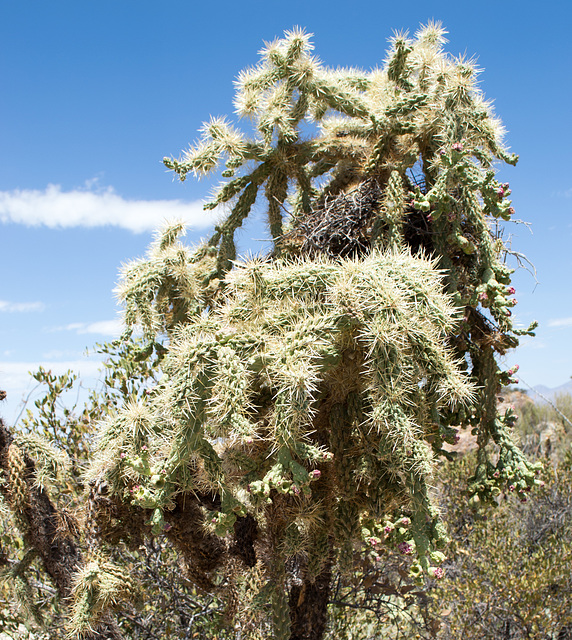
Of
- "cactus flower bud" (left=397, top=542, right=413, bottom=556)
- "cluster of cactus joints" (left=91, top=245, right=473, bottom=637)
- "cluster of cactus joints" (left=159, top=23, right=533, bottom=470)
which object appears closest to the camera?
"cluster of cactus joints" (left=91, top=245, right=473, bottom=637)

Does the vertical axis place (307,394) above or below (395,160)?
below

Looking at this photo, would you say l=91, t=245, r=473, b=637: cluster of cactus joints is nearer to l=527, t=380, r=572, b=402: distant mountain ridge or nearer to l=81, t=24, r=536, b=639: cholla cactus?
l=81, t=24, r=536, b=639: cholla cactus

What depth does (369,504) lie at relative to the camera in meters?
2.56

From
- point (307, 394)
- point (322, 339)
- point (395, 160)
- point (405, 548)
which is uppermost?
point (395, 160)

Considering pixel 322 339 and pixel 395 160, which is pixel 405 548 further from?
pixel 395 160

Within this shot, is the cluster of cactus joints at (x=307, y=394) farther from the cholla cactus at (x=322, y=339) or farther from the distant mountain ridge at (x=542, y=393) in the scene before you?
the distant mountain ridge at (x=542, y=393)

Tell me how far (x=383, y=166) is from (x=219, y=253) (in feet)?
3.74

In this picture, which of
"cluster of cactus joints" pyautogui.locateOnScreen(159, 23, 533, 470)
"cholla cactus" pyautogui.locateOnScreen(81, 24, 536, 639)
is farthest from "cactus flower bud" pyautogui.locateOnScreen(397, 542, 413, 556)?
"cluster of cactus joints" pyautogui.locateOnScreen(159, 23, 533, 470)

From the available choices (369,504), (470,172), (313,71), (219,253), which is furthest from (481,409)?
(313,71)

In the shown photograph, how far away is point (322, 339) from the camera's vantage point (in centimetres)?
219

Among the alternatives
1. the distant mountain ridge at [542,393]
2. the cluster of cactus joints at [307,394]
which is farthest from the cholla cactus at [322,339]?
the distant mountain ridge at [542,393]

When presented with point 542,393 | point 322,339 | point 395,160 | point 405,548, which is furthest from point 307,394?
point 542,393

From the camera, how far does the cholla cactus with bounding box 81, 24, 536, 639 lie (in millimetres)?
2188

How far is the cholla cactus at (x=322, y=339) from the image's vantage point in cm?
219
